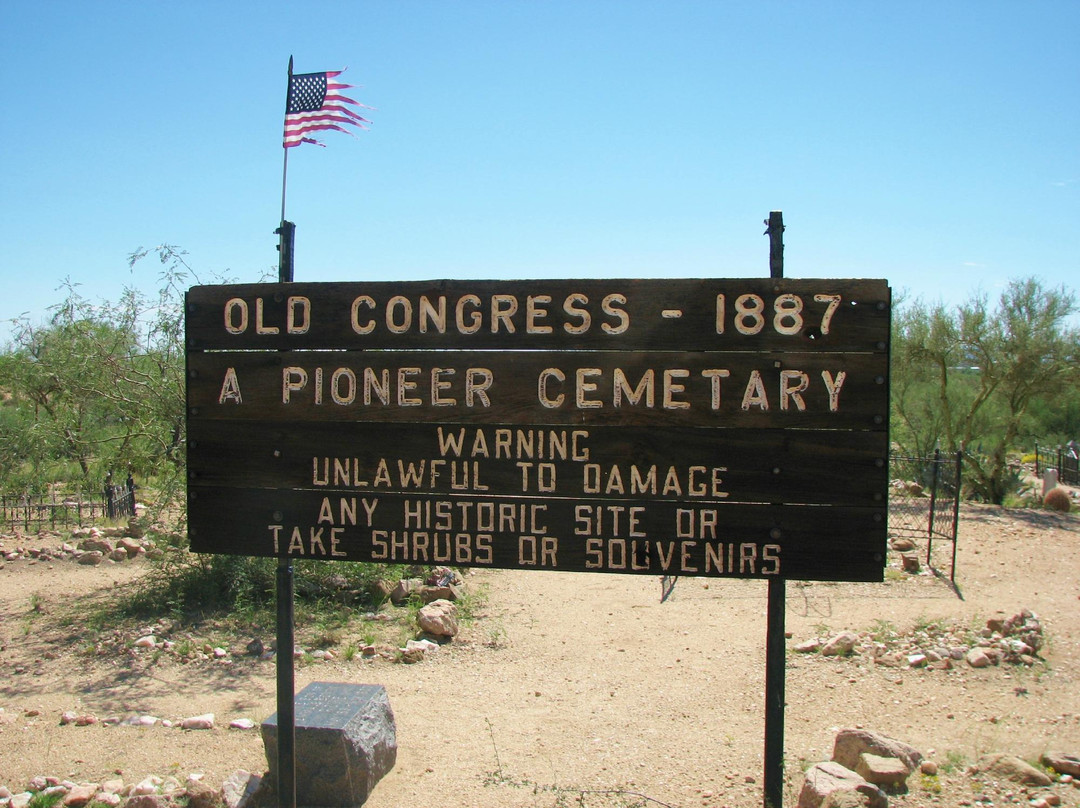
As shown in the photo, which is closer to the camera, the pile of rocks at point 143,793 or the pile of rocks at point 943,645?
the pile of rocks at point 143,793

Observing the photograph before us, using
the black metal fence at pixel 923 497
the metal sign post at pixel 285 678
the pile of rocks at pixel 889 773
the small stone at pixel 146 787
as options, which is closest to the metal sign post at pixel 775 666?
the pile of rocks at pixel 889 773

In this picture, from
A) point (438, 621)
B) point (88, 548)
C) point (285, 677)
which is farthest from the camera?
point (88, 548)

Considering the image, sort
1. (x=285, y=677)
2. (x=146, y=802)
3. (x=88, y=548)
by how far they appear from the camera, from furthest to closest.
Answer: (x=88, y=548) < (x=146, y=802) < (x=285, y=677)

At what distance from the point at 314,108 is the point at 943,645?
7.49 meters

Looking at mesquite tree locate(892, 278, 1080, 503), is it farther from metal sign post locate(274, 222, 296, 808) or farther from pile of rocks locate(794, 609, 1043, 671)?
metal sign post locate(274, 222, 296, 808)

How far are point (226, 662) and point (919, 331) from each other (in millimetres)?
18709

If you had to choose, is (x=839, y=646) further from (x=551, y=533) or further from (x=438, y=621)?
(x=551, y=533)

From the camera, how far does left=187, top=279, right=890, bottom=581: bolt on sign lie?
3.22m

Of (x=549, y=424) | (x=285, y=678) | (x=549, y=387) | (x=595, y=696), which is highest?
(x=549, y=387)

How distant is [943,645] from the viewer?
7.82m

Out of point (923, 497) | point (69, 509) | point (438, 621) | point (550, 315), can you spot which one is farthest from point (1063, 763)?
point (69, 509)

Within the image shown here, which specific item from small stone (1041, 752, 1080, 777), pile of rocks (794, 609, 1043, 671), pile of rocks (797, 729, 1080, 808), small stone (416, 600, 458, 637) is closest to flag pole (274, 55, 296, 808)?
pile of rocks (797, 729, 1080, 808)

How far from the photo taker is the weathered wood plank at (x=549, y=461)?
10.6 ft

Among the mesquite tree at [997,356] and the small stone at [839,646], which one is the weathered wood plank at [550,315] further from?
the mesquite tree at [997,356]
